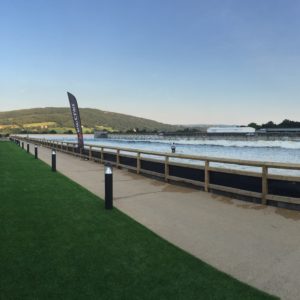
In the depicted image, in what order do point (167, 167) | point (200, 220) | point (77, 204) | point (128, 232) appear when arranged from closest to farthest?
point (128, 232), point (200, 220), point (77, 204), point (167, 167)

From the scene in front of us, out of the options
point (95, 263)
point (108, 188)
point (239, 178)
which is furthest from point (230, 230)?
point (239, 178)

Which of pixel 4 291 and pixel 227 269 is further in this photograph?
pixel 227 269

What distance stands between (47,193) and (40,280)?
6788mm

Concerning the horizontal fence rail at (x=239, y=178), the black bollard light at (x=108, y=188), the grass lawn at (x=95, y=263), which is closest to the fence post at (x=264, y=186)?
the horizontal fence rail at (x=239, y=178)

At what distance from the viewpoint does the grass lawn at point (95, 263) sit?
4199mm

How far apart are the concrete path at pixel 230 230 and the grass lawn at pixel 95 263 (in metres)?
0.33

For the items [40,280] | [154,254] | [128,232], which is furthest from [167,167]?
[40,280]

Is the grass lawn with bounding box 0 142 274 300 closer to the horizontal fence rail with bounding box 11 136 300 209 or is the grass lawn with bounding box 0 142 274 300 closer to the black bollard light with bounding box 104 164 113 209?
the black bollard light with bounding box 104 164 113 209

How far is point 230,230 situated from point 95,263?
2.90 metres

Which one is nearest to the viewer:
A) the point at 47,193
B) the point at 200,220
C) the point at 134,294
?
the point at 134,294

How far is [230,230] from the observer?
6.92 metres

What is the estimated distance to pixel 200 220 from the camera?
305 inches

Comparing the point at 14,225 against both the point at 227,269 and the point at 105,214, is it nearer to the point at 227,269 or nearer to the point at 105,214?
the point at 105,214

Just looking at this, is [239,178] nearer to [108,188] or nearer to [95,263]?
[108,188]
